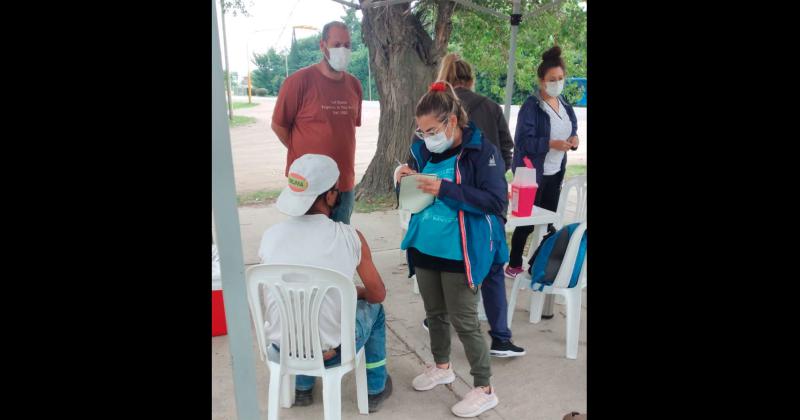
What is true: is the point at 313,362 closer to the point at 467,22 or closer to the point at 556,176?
the point at 556,176

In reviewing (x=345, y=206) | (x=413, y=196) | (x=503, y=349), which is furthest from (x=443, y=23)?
(x=503, y=349)

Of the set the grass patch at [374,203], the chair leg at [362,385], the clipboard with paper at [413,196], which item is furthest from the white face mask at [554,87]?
the grass patch at [374,203]

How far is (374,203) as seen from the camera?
5.52 m

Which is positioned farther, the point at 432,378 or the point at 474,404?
the point at 432,378

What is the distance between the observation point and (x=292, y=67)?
2930mm

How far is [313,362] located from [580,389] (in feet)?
4.42

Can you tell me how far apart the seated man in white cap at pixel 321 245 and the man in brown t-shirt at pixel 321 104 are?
22.7 inches

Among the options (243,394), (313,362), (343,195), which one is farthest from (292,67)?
(243,394)

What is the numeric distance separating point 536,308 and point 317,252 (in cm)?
177

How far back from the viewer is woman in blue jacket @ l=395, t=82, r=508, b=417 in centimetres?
230

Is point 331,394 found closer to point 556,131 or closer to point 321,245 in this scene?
point 321,245

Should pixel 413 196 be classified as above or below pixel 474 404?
above

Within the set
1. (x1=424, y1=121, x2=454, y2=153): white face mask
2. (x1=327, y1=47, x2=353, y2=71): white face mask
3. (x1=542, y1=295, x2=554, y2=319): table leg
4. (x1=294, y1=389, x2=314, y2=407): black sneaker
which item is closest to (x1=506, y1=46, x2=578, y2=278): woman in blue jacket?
(x1=542, y1=295, x2=554, y2=319): table leg
